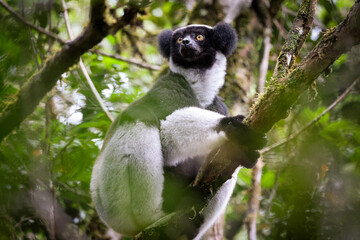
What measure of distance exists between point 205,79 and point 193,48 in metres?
0.44

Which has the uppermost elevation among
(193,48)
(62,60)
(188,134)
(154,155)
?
(193,48)

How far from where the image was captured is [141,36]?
692cm

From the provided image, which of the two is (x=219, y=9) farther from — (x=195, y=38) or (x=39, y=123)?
(x=39, y=123)

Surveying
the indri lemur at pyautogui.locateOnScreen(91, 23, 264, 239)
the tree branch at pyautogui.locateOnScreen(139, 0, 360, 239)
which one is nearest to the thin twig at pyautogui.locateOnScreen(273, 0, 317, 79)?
the tree branch at pyautogui.locateOnScreen(139, 0, 360, 239)

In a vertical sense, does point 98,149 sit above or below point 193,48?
below

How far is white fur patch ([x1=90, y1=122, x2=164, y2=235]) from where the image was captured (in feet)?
11.3

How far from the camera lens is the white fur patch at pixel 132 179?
345 centimetres

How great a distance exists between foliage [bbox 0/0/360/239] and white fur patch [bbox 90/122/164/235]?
0.73 metres

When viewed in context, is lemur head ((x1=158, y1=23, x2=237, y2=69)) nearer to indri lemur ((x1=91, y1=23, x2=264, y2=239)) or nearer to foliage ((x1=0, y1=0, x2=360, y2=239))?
indri lemur ((x1=91, y1=23, x2=264, y2=239))

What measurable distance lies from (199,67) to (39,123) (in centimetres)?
224

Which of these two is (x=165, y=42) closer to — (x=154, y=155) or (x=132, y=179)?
(x=154, y=155)

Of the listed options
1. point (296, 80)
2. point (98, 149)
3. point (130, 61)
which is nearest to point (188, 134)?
point (296, 80)

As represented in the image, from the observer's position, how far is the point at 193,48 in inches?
179

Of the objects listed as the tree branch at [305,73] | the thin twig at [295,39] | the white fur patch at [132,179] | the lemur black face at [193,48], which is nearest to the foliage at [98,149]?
the thin twig at [295,39]
